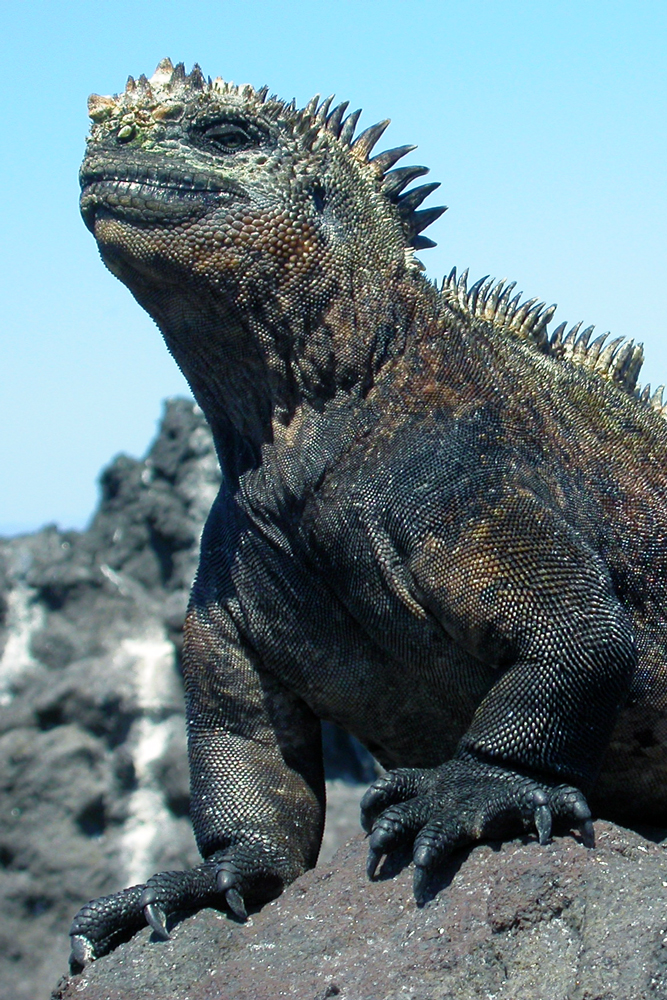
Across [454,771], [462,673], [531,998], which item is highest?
[462,673]

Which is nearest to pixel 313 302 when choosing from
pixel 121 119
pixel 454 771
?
pixel 121 119

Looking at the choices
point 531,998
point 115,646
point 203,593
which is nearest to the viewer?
point 531,998

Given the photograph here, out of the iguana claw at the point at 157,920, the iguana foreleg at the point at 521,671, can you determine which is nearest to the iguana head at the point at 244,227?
the iguana foreleg at the point at 521,671

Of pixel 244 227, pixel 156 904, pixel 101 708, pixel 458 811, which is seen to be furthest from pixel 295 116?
pixel 101 708

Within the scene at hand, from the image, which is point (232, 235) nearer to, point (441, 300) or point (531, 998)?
point (441, 300)

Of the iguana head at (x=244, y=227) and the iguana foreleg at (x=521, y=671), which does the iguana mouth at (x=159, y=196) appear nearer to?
the iguana head at (x=244, y=227)

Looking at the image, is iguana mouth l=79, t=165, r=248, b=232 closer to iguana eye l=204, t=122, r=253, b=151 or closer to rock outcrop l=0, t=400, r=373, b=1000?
iguana eye l=204, t=122, r=253, b=151

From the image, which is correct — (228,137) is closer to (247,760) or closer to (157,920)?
(247,760)
